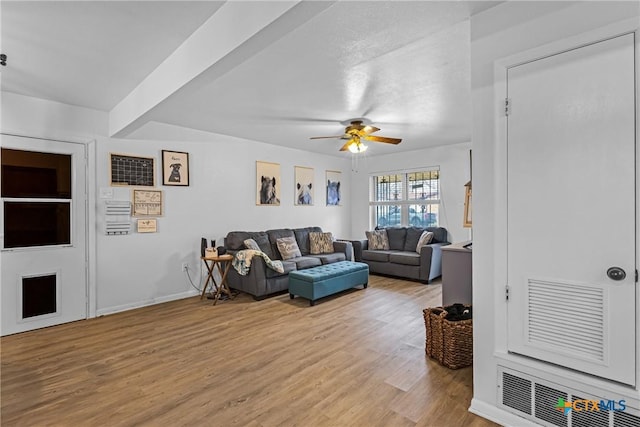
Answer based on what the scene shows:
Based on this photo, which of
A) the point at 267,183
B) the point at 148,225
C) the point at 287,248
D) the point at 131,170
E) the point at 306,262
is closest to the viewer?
the point at 131,170

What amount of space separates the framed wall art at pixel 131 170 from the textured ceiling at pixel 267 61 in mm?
336

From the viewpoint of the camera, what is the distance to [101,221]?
3.94m

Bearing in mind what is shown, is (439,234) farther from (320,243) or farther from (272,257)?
(272,257)

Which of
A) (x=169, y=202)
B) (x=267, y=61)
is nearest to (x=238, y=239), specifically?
(x=169, y=202)

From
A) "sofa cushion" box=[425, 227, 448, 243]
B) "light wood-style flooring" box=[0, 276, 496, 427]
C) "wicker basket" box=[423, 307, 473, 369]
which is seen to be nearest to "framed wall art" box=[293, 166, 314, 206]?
"sofa cushion" box=[425, 227, 448, 243]

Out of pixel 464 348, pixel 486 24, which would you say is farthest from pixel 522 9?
pixel 464 348

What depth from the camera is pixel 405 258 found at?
18.4 feet

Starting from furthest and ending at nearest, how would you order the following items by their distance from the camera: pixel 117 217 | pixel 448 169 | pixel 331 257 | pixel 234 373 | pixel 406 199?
pixel 406 199 < pixel 448 169 < pixel 331 257 < pixel 117 217 < pixel 234 373

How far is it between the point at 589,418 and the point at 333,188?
5953 mm

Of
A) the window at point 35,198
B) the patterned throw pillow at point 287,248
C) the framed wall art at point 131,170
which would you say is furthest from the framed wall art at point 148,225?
the patterned throw pillow at point 287,248

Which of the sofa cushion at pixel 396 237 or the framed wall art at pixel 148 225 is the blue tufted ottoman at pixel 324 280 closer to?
the sofa cushion at pixel 396 237

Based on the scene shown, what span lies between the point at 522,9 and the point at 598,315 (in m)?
1.64

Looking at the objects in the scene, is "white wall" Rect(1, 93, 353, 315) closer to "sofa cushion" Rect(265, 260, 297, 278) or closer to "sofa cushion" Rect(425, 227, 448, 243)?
"sofa cushion" Rect(265, 260, 297, 278)

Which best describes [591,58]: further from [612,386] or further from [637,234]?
[612,386]
